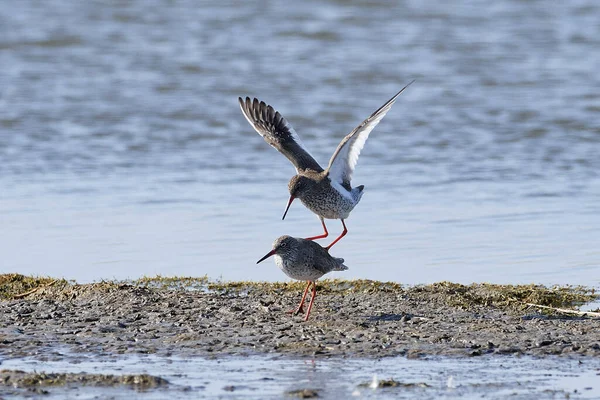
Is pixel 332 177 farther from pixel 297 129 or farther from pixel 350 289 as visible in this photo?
pixel 297 129

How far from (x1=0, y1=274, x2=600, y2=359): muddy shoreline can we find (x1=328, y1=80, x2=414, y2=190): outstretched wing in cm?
145

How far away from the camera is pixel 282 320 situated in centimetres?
858

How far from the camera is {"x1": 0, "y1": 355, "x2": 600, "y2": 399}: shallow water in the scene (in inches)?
263

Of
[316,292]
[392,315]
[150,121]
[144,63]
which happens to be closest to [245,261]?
[316,292]

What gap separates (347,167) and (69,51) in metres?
15.4

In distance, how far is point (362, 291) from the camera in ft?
31.1

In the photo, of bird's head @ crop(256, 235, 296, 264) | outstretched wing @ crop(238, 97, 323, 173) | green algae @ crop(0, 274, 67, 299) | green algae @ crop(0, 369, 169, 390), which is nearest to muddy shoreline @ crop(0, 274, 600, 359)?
green algae @ crop(0, 274, 67, 299)

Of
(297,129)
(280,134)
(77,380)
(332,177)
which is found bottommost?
(297,129)

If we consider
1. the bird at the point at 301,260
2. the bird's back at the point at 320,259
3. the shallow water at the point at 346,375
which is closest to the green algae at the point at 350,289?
the bird's back at the point at 320,259

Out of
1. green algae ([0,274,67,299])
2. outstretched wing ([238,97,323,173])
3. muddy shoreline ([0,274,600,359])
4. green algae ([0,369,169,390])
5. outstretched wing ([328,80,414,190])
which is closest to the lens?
green algae ([0,369,169,390])

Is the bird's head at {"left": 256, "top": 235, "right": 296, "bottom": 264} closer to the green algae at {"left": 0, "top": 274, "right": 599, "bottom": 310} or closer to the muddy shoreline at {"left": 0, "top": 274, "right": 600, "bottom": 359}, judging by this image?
the muddy shoreline at {"left": 0, "top": 274, "right": 600, "bottom": 359}

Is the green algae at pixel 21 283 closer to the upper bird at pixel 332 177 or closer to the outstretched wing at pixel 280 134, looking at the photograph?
the upper bird at pixel 332 177

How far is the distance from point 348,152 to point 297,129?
7.23m

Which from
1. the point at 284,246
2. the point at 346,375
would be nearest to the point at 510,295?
the point at 284,246
